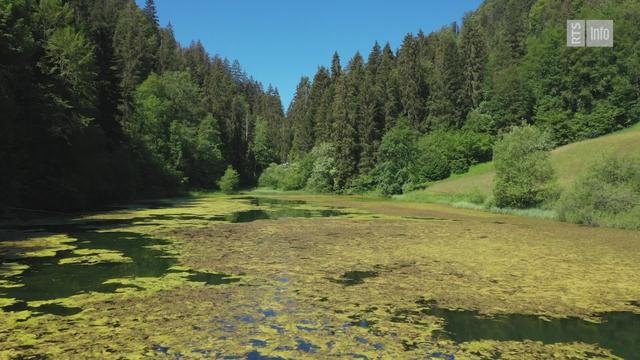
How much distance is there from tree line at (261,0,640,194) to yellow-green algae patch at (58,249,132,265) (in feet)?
173

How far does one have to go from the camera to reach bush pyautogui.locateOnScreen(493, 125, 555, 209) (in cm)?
3762

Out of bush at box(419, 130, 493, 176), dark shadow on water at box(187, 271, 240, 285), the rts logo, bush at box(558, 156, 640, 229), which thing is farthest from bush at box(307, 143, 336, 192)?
dark shadow on water at box(187, 271, 240, 285)

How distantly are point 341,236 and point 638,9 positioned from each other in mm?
80480

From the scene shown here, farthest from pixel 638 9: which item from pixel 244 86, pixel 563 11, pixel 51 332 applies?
pixel 244 86

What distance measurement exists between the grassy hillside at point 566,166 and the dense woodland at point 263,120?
18.4 ft

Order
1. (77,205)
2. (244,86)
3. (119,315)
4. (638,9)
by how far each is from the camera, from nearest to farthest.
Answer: (119,315) < (77,205) < (638,9) < (244,86)

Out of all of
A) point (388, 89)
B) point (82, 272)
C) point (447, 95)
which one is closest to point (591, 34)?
point (447, 95)

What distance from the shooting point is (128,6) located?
108 metres

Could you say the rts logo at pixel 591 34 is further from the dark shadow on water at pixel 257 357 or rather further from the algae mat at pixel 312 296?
the dark shadow on water at pixel 257 357

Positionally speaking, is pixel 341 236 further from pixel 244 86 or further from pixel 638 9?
pixel 244 86

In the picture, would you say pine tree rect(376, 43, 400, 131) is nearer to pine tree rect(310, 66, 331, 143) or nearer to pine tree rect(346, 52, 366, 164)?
pine tree rect(346, 52, 366, 164)

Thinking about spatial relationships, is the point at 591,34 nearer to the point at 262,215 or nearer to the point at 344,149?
the point at 344,149

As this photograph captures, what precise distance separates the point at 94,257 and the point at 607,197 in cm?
3023

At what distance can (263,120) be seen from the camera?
418 ft
